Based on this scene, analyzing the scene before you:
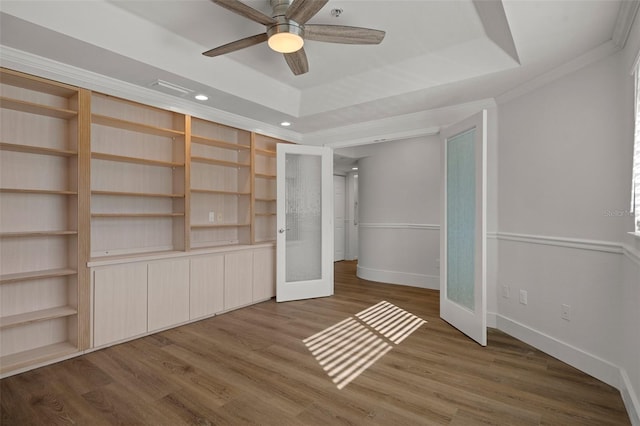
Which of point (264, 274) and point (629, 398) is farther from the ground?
point (264, 274)

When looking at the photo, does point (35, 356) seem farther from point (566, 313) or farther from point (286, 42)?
point (566, 313)

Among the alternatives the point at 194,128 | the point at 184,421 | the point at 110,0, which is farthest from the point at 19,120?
the point at 184,421

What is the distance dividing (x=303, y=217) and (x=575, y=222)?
3.13 m

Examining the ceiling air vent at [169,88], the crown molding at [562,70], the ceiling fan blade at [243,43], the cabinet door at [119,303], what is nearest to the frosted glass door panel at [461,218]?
the crown molding at [562,70]

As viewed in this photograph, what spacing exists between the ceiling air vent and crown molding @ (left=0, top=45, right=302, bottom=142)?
0.10 m

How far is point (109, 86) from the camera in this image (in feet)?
10.2

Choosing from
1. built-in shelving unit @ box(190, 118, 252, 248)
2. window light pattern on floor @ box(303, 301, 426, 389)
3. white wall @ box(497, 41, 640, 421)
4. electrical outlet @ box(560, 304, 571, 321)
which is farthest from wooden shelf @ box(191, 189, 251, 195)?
electrical outlet @ box(560, 304, 571, 321)

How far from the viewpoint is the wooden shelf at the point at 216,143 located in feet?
13.0

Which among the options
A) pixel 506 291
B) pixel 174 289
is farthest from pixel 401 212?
pixel 174 289

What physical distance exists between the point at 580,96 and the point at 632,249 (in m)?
1.32

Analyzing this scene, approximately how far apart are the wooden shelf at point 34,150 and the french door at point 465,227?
3571 mm

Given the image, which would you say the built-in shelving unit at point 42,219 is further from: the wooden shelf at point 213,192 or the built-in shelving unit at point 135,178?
the wooden shelf at point 213,192

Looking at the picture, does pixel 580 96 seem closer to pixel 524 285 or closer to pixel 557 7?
pixel 557 7

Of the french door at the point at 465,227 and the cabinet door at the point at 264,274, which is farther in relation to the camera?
the cabinet door at the point at 264,274
